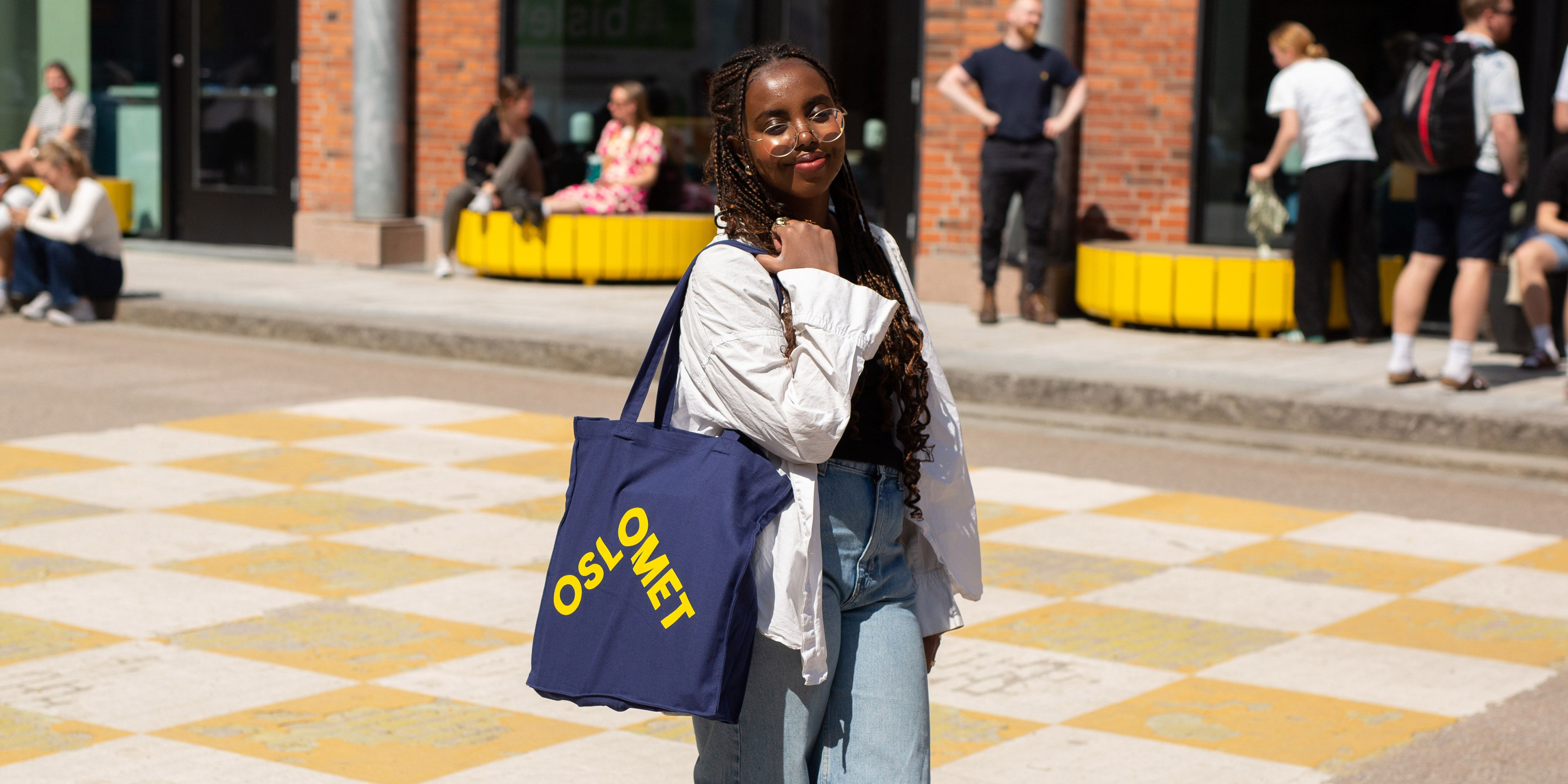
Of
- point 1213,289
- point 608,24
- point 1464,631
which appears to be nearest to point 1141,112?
point 1213,289

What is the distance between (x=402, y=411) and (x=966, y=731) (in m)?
5.55

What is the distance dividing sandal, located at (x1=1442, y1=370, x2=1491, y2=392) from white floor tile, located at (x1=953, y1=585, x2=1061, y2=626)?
4.51 metres

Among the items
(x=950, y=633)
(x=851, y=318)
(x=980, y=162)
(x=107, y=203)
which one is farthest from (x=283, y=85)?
(x=851, y=318)

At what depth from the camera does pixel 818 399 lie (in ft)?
9.05

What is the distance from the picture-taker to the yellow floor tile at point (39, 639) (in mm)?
5199

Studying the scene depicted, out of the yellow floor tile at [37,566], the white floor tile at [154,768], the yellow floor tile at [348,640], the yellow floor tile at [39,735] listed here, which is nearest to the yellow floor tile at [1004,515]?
the yellow floor tile at [348,640]

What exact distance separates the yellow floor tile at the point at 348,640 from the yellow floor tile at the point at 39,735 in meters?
0.67

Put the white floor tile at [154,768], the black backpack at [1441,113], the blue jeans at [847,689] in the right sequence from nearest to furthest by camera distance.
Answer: the blue jeans at [847,689] < the white floor tile at [154,768] < the black backpack at [1441,113]

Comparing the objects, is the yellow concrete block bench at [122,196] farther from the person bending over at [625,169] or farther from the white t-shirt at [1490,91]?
the white t-shirt at [1490,91]

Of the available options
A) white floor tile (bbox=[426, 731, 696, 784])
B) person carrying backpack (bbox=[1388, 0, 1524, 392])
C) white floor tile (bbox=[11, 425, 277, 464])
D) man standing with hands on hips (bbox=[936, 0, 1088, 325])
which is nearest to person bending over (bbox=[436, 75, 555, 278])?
man standing with hands on hips (bbox=[936, 0, 1088, 325])

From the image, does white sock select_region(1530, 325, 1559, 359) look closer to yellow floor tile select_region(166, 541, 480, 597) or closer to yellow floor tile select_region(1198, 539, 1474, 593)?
yellow floor tile select_region(1198, 539, 1474, 593)

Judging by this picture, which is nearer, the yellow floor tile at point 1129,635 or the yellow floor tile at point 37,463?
the yellow floor tile at point 1129,635

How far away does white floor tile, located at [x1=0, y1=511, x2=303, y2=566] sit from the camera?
6.40 m

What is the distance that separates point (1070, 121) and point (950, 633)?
7.27 metres
